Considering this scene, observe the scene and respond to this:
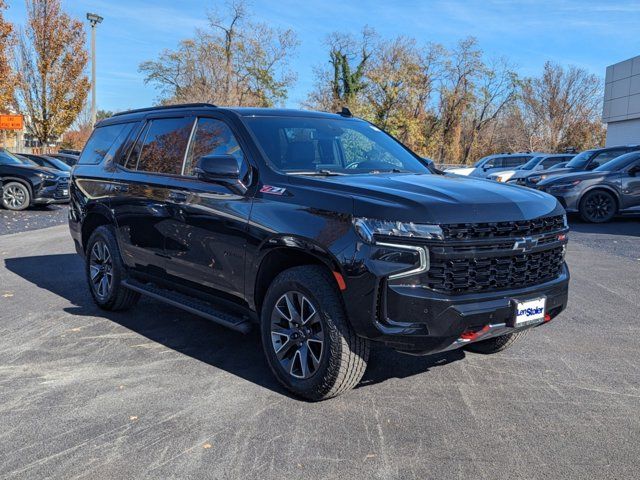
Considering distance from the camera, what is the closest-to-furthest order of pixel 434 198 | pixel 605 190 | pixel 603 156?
pixel 434 198, pixel 605 190, pixel 603 156

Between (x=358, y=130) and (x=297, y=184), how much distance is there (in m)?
1.51

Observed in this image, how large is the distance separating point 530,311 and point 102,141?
190 inches

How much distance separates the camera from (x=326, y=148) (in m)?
4.89

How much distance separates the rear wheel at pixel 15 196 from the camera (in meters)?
16.8

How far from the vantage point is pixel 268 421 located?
368 centimetres

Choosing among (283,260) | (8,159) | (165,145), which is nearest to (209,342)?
(283,260)

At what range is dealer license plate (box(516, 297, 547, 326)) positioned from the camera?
→ 3758mm

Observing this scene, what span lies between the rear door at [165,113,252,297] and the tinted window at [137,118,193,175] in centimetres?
13

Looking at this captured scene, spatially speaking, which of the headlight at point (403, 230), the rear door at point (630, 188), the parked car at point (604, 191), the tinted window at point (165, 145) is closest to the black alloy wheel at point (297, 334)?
the headlight at point (403, 230)

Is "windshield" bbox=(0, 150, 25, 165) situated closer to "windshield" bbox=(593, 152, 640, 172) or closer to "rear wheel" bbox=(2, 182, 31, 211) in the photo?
"rear wheel" bbox=(2, 182, 31, 211)

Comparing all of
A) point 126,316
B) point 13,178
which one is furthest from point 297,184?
point 13,178

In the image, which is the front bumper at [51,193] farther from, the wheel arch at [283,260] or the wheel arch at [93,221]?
the wheel arch at [283,260]

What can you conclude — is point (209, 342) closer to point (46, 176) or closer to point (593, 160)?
point (46, 176)

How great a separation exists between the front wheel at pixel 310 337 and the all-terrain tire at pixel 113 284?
233cm
